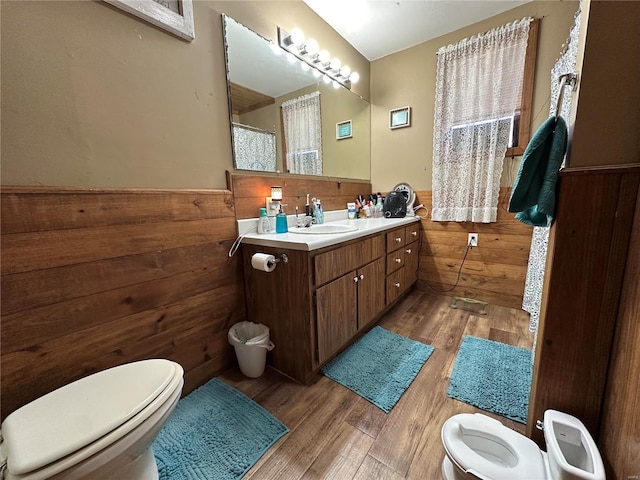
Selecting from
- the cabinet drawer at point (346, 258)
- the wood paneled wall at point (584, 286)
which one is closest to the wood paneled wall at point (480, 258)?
the cabinet drawer at point (346, 258)

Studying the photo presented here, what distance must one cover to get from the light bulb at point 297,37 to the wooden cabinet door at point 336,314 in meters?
1.57

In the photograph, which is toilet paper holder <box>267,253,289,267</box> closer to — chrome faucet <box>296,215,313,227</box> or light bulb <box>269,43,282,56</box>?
chrome faucet <box>296,215,313,227</box>

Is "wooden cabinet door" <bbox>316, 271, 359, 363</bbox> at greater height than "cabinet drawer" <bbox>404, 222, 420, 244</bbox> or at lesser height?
lesser

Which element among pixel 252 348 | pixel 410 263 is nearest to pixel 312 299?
pixel 252 348

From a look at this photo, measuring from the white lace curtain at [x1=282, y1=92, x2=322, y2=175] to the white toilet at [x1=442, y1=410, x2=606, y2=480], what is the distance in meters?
1.63

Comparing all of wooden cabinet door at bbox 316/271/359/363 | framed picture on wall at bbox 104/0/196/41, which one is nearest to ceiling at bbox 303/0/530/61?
framed picture on wall at bbox 104/0/196/41

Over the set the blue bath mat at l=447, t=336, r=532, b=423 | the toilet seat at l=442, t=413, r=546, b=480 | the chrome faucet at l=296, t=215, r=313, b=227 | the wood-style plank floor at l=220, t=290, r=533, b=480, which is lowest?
the wood-style plank floor at l=220, t=290, r=533, b=480

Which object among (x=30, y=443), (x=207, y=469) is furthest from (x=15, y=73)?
(x=207, y=469)

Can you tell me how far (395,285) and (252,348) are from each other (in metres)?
1.20

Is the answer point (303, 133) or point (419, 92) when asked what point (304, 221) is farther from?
point (419, 92)

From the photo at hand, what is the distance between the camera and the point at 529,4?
178cm

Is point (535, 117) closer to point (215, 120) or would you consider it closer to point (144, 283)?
point (215, 120)

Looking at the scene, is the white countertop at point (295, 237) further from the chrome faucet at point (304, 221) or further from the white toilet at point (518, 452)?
the white toilet at point (518, 452)

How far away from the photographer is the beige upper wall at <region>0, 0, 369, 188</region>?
2.63 ft
